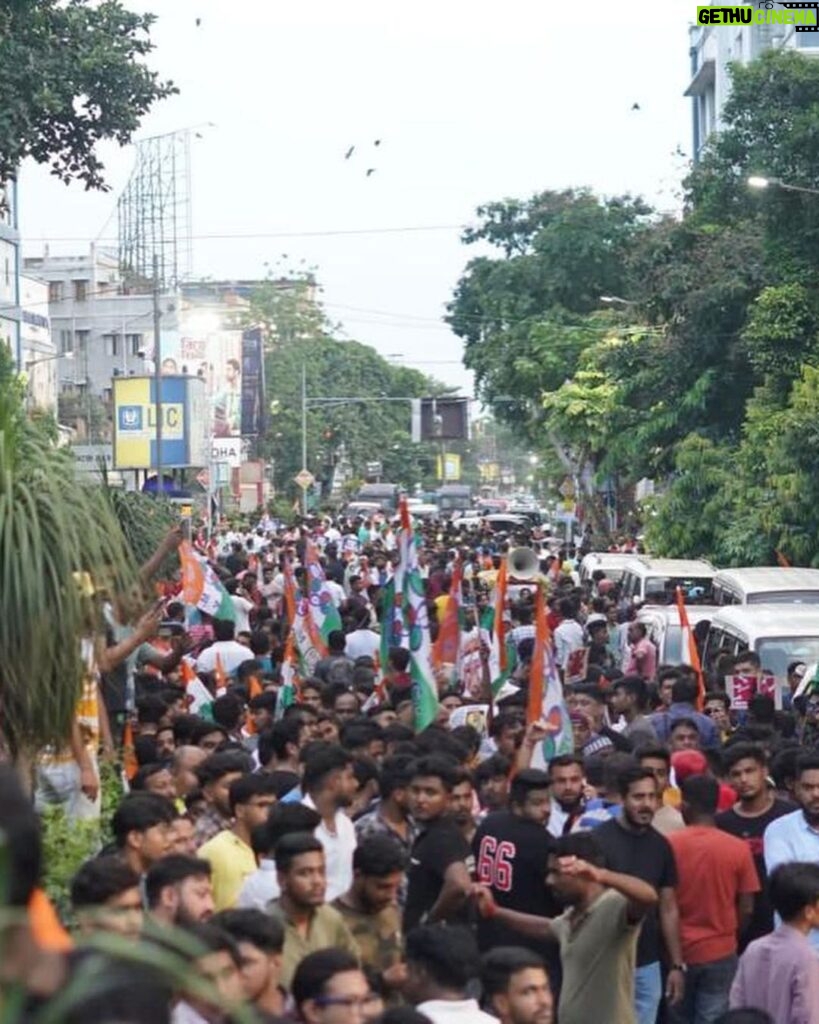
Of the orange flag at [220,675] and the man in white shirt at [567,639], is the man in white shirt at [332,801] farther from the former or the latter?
the man in white shirt at [567,639]

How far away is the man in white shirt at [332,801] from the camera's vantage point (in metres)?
8.92

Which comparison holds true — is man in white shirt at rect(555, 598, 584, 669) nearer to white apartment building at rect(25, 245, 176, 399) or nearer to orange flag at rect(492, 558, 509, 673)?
orange flag at rect(492, 558, 509, 673)

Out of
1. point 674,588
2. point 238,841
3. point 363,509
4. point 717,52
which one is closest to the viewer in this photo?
point 238,841

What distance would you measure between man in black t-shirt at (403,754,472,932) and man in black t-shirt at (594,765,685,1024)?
576 mm

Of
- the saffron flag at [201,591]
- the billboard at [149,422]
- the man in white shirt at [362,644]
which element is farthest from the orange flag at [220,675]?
the billboard at [149,422]

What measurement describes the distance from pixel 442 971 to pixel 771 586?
1530 cm

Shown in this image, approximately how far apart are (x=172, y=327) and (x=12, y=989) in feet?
307

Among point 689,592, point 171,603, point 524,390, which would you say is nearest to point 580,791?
point 171,603

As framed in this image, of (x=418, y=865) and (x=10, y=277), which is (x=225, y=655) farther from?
(x=10, y=277)

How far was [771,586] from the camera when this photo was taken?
848 inches

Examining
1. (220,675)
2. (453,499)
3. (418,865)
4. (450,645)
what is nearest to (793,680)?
(450,645)

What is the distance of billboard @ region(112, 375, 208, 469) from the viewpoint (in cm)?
5550

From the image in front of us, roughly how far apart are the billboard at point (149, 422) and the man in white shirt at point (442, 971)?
47970 millimetres

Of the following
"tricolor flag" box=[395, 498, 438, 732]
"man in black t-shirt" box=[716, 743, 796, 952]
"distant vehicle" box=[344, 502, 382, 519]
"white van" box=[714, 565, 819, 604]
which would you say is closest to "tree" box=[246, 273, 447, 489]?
"distant vehicle" box=[344, 502, 382, 519]
